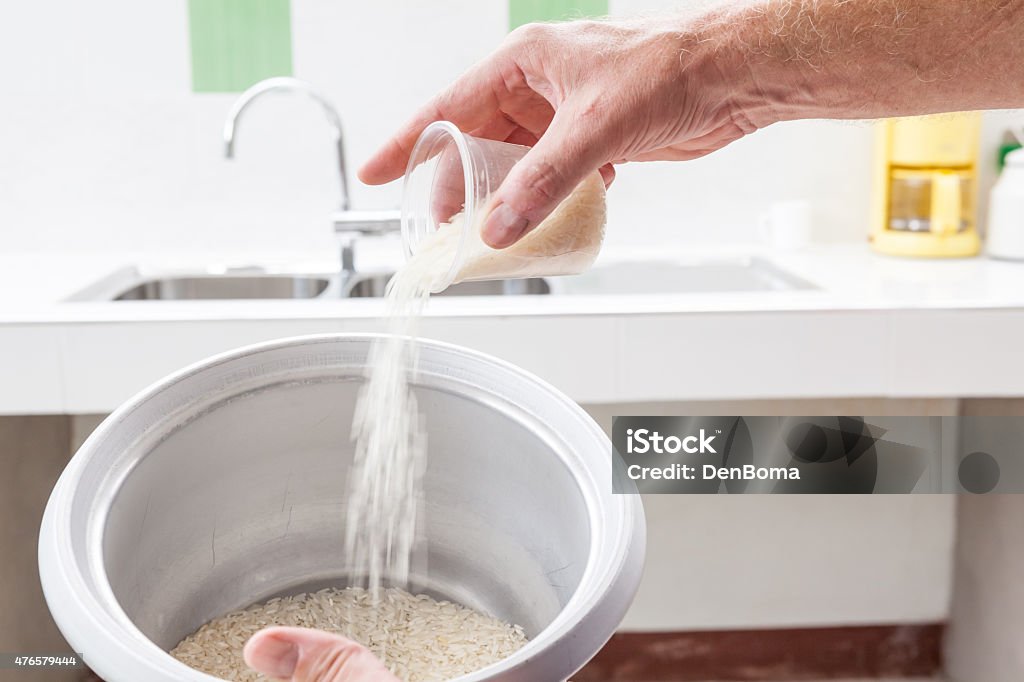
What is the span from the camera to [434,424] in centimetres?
80

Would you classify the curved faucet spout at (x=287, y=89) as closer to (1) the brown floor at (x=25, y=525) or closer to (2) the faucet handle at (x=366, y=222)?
(2) the faucet handle at (x=366, y=222)

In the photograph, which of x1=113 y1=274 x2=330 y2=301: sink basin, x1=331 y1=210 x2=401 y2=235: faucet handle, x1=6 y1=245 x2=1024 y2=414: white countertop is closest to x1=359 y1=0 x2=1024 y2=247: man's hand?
x1=6 y1=245 x2=1024 y2=414: white countertop

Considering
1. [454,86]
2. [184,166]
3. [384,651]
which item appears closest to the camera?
[384,651]

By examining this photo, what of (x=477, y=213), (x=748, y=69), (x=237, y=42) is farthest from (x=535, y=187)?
(x=237, y=42)

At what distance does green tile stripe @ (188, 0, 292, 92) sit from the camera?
1887mm

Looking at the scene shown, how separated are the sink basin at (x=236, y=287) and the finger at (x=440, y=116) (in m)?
0.94

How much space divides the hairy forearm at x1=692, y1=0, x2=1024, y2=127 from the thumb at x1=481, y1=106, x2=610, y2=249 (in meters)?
0.17

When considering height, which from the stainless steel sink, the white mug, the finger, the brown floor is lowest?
the brown floor

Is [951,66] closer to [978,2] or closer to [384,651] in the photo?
[978,2]

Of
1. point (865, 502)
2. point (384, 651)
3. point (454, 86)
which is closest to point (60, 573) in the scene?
point (384, 651)

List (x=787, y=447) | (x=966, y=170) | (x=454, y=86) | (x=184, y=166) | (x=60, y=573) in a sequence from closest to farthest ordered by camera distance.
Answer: (x=60, y=573)
(x=454, y=86)
(x=787, y=447)
(x=966, y=170)
(x=184, y=166)

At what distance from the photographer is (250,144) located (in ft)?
6.37

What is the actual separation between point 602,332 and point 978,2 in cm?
73

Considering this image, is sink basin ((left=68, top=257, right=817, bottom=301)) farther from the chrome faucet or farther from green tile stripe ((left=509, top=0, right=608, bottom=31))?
green tile stripe ((left=509, top=0, right=608, bottom=31))
